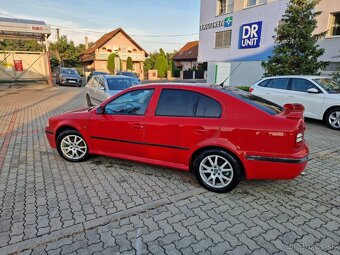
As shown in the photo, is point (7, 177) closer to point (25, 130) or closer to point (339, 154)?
point (25, 130)

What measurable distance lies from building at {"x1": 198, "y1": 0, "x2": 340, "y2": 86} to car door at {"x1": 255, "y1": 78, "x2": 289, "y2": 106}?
6824 mm

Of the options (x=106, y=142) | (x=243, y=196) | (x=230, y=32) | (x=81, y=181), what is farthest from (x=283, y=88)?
(x=230, y=32)

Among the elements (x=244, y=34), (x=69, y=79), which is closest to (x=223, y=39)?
(x=244, y=34)

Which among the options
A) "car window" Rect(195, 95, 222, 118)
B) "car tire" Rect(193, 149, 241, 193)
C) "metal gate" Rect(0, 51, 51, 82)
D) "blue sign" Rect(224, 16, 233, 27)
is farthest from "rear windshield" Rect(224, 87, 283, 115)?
"metal gate" Rect(0, 51, 51, 82)

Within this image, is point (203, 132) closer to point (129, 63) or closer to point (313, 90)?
point (313, 90)

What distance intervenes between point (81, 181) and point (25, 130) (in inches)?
162

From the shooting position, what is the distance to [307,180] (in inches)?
161

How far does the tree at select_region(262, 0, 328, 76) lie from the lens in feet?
37.8

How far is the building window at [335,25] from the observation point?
1460 cm

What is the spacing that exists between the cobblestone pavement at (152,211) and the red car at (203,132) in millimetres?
367

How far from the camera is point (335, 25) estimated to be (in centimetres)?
1470

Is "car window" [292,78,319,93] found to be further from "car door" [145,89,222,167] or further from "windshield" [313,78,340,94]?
"car door" [145,89,222,167]

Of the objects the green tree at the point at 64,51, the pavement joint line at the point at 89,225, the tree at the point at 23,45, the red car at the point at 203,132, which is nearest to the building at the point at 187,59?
the green tree at the point at 64,51

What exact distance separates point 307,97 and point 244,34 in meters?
14.6
